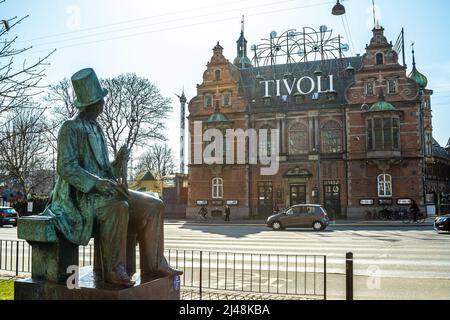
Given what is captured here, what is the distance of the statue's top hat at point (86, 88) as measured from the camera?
453cm

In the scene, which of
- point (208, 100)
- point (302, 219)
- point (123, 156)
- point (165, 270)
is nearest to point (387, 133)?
point (302, 219)

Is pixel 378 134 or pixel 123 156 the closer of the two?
pixel 123 156

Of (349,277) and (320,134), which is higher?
(320,134)

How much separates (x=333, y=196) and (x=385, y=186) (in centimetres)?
442

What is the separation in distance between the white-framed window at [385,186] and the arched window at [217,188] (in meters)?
14.0

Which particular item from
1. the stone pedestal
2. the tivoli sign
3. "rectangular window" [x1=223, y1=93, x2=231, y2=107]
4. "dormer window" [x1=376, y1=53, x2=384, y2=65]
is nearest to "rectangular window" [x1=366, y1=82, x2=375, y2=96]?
"dormer window" [x1=376, y1=53, x2=384, y2=65]

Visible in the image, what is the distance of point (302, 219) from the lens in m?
24.6

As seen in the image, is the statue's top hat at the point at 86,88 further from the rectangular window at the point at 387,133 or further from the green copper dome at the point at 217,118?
the green copper dome at the point at 217,118

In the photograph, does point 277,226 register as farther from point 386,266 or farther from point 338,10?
point 386,266

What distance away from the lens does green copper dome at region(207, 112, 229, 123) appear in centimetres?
3862

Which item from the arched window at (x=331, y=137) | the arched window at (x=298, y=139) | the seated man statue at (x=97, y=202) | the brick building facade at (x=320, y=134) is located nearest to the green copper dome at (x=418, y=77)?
the brick building facade at (x=320, y=134)

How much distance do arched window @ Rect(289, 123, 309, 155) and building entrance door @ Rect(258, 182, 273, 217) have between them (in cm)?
388

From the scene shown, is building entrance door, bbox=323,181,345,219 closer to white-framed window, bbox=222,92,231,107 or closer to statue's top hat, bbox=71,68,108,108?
white-framed window, bbox=222,92,231,107
